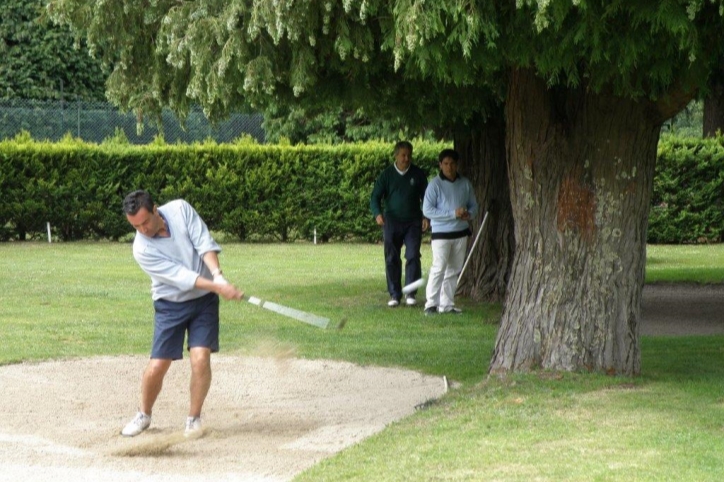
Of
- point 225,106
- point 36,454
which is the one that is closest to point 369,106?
point 225,106

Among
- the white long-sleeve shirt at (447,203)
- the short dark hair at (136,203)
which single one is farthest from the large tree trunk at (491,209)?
the short dark hair at (136,203)

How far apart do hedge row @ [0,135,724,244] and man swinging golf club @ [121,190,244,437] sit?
17.6 meters

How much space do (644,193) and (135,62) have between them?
420 centimetres

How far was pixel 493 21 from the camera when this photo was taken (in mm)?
7488

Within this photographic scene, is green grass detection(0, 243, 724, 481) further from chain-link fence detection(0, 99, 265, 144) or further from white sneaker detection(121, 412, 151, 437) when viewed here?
chain-link fence detection(0, 99, 265, 144)

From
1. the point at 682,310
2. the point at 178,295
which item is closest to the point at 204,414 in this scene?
the point at 178,295

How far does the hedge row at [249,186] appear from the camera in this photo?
82.7ft

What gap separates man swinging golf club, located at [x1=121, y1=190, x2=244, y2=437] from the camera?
26.0 ft

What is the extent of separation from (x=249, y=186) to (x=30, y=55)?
13299mm

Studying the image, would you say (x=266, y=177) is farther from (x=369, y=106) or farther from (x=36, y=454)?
(x=36, y=454)

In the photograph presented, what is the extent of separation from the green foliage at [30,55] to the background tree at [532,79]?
1053 inches

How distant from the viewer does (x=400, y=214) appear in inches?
585

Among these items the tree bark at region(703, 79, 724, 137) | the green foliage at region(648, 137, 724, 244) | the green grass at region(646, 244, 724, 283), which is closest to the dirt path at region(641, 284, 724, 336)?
the green grass at region(646, 244, 724, 283)

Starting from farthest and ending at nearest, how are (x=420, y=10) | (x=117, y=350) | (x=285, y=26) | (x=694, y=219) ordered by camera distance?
(x=694, y=219), (x=117, y=350), (x=285, y=26), (x=420, y=10)
